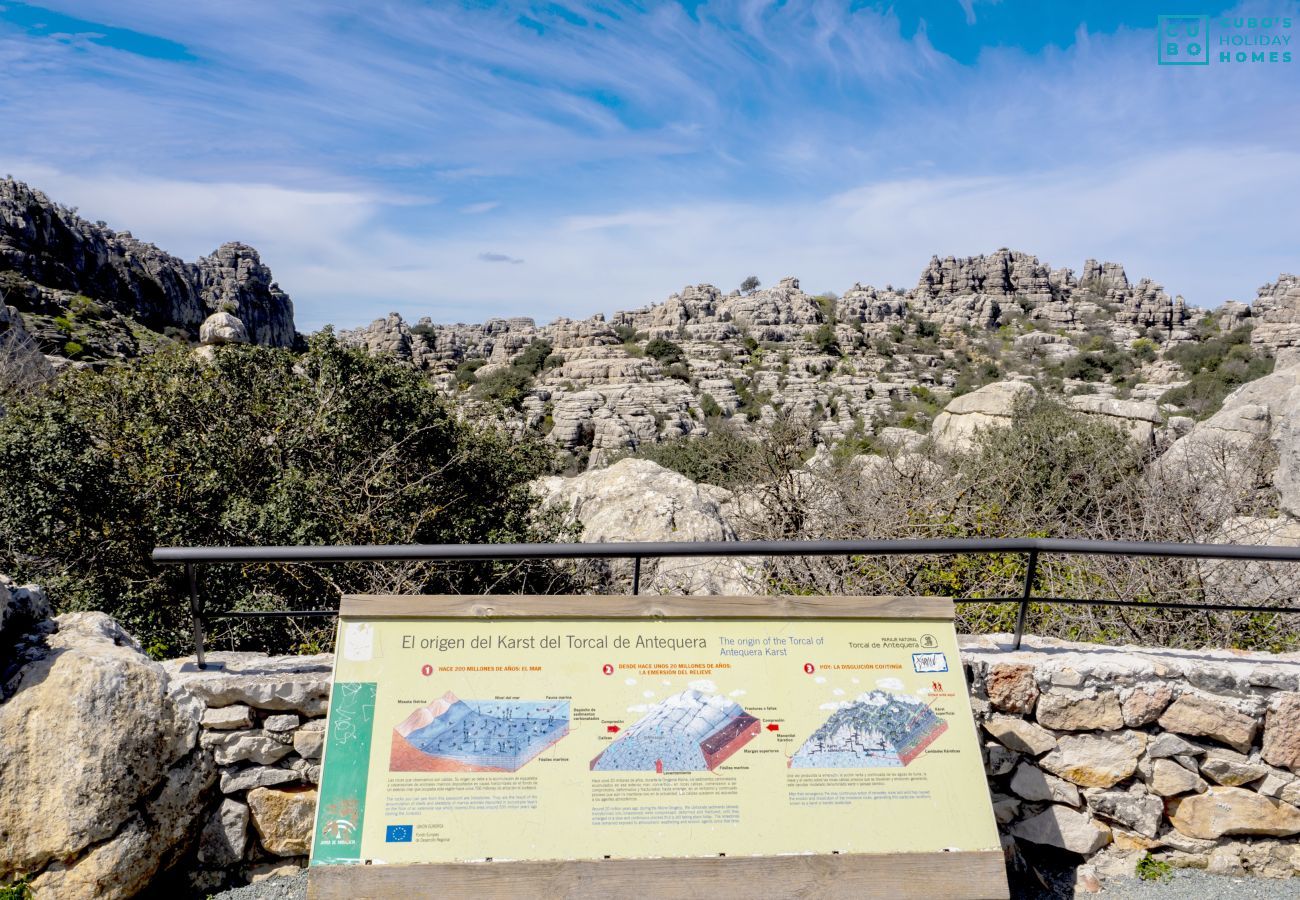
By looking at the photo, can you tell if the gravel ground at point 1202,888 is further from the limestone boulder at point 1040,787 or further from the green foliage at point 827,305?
the green foliage at point 827,305

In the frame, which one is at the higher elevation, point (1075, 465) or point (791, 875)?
point (1075, 465)

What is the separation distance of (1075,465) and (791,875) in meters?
10.9

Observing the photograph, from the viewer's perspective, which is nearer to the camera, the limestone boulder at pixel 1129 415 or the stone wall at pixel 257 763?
the stone wall at pixel 257 763

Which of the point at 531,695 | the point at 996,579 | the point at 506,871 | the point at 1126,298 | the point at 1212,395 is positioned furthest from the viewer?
the point at 1126,298

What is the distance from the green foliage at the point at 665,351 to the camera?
50.7m

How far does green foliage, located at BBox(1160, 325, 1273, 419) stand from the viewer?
24.5 meters

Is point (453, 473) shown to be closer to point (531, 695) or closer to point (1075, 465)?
point (531, 695)

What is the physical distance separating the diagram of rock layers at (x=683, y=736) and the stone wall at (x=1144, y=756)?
4.31ft

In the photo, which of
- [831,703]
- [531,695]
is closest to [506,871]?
[531,695]

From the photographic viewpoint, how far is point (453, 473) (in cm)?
921

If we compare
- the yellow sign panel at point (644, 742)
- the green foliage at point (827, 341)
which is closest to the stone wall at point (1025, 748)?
the yellow sign panel at point (644, 742)

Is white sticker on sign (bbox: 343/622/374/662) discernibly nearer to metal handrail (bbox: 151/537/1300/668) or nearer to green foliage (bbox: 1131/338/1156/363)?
metal handrail (bbox: 151/537/1300/668)

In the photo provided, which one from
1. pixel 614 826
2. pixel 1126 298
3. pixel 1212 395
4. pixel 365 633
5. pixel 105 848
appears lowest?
pixel 105 848

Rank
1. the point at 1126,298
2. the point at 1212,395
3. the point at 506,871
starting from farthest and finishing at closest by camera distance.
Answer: the point at 1126,298
the point at 1212,395
the point at 506,871
